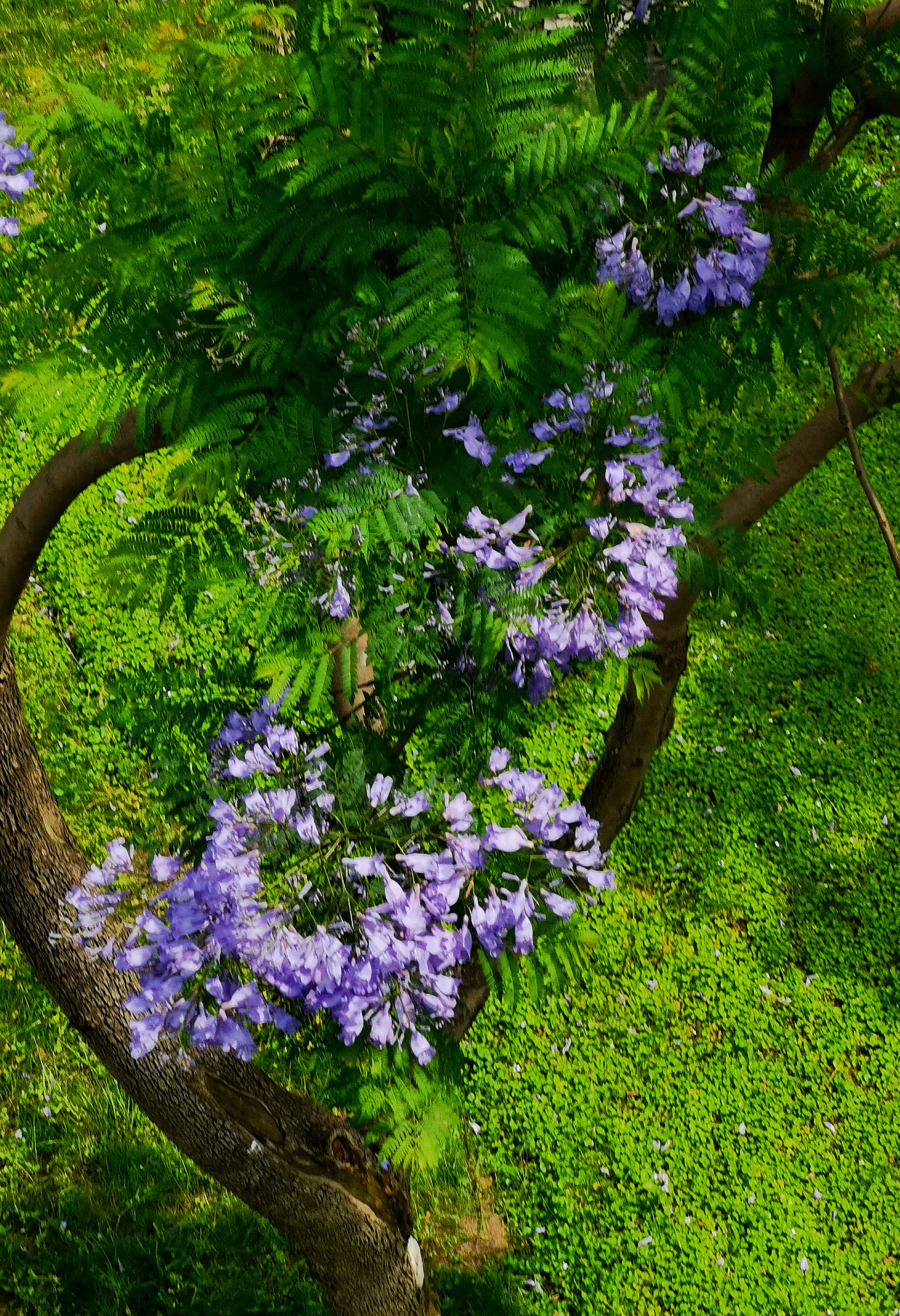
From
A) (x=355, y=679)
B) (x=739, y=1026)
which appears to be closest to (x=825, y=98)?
(x=355, y=679)

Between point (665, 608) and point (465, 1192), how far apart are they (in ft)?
8.80

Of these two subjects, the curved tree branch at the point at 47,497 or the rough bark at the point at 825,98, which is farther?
the curved tree branch at the point at 47,497

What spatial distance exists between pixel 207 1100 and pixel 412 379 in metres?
2.56

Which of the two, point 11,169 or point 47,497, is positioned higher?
point 11,169

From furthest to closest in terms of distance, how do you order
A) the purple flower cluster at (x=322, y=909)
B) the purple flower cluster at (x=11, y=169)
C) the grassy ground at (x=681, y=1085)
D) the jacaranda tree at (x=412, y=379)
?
the grassy ground at (x=681, y=1085), the purple flower cluster at (x=11, y=169), the purple flower cluster at (x=322, y=909), the jacaranda tree at (x=412, y=379)

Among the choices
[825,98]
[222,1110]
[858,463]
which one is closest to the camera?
[858,463]

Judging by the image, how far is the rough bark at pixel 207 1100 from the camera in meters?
3.31

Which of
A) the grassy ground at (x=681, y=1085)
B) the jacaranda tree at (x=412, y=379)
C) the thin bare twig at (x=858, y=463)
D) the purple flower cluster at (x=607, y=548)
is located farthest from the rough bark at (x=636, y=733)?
the purple flower cluster at (x=607, y=548)

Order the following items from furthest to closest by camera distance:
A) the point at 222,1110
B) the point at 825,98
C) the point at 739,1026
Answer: the point at 739,1026
the point at 222,1110
the point at 825,98

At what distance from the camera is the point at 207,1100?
335 centimetres

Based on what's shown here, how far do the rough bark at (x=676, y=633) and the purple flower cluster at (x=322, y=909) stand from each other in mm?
1033

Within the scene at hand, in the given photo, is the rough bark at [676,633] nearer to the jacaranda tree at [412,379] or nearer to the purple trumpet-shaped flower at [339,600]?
the jacaranda tree at [412,379]

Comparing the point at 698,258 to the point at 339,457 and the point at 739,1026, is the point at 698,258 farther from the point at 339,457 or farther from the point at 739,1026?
the point at 739,1026

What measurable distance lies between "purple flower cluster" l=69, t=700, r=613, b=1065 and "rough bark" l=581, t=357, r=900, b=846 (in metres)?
1.03
